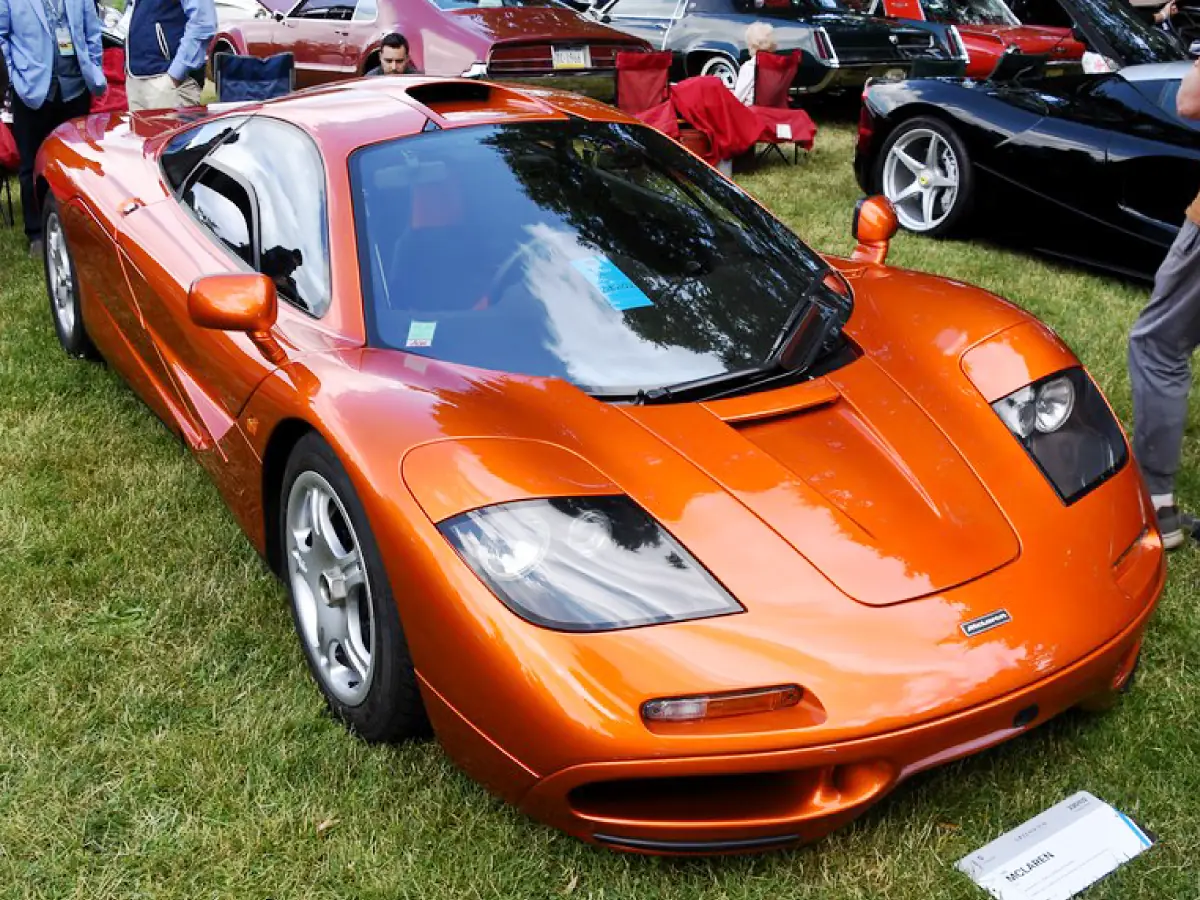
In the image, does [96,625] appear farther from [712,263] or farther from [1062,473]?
[1062,473]

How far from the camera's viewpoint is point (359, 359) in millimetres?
2426

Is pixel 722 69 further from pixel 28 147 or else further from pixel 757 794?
pixel 757 794

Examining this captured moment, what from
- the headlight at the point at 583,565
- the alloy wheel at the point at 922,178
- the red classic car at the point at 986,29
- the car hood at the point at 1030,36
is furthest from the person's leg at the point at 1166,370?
the car hood at the point at 1030,36

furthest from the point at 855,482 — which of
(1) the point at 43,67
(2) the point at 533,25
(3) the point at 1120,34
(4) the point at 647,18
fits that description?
(4) the point at 647,18

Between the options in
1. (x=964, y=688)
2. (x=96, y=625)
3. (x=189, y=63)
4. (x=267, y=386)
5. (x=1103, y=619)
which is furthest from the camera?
(x=189, y=63)

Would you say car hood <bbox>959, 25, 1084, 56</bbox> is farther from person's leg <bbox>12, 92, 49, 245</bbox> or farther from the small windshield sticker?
the small windshield sticker

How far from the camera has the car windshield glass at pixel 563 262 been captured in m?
2.49

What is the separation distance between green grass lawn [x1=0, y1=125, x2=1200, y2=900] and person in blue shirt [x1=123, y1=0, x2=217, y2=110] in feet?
12.9

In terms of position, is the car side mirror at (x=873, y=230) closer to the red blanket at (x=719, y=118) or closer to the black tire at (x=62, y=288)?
the black tire at (x=62, y=288)

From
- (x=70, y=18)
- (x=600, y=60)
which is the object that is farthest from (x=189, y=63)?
(x=600, y=60)

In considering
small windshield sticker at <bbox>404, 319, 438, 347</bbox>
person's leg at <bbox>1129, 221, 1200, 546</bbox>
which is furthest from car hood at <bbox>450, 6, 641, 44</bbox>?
small windshield sticker at <bbox>404, 319, 438, 347</bbox>

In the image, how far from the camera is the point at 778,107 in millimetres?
8078

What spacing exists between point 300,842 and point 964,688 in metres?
1.23

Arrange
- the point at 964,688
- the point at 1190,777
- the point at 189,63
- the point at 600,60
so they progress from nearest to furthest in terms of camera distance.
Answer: the point at 964,688
the point at 1190,777
the point at 189,63
the point at 600,60
